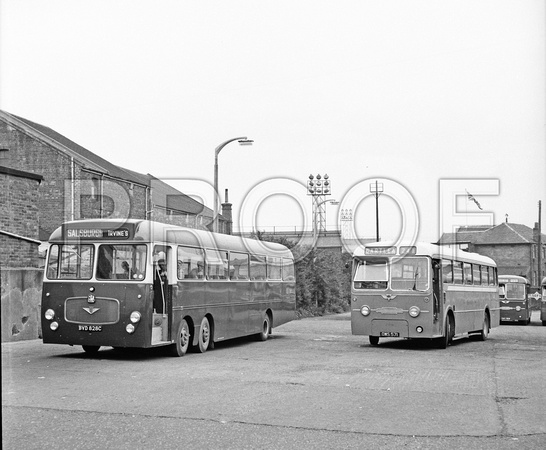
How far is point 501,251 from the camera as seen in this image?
3839 inches

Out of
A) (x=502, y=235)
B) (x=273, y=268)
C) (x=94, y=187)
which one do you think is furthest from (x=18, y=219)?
(x=502, y=235)

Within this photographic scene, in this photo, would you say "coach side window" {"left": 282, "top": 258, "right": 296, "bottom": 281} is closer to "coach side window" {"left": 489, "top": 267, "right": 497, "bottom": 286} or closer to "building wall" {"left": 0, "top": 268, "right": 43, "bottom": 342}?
"coach side window" {"left": 489, "top": 267, "right": 497, "bottom": 286}

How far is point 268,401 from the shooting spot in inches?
→ 398

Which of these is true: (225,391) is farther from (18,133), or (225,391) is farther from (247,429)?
(18,133)

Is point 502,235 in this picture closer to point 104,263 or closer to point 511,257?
point 511,257

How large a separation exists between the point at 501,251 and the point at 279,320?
79039 millimetres

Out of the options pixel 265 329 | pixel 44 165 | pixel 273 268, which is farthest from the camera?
pixel 44 165

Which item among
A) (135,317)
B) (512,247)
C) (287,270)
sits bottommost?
(135,317)

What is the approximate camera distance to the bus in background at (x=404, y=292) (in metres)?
19.6

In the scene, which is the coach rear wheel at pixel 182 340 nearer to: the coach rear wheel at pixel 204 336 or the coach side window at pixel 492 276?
the coach rear wheel at pixel 204 336

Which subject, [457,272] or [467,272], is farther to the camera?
[467,272]

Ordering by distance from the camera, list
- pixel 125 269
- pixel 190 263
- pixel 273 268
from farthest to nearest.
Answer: pixel 273 268
pixel 190 263
pixel 125 269

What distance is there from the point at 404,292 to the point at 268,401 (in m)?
10.2

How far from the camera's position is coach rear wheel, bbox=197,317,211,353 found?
17.5 metres
